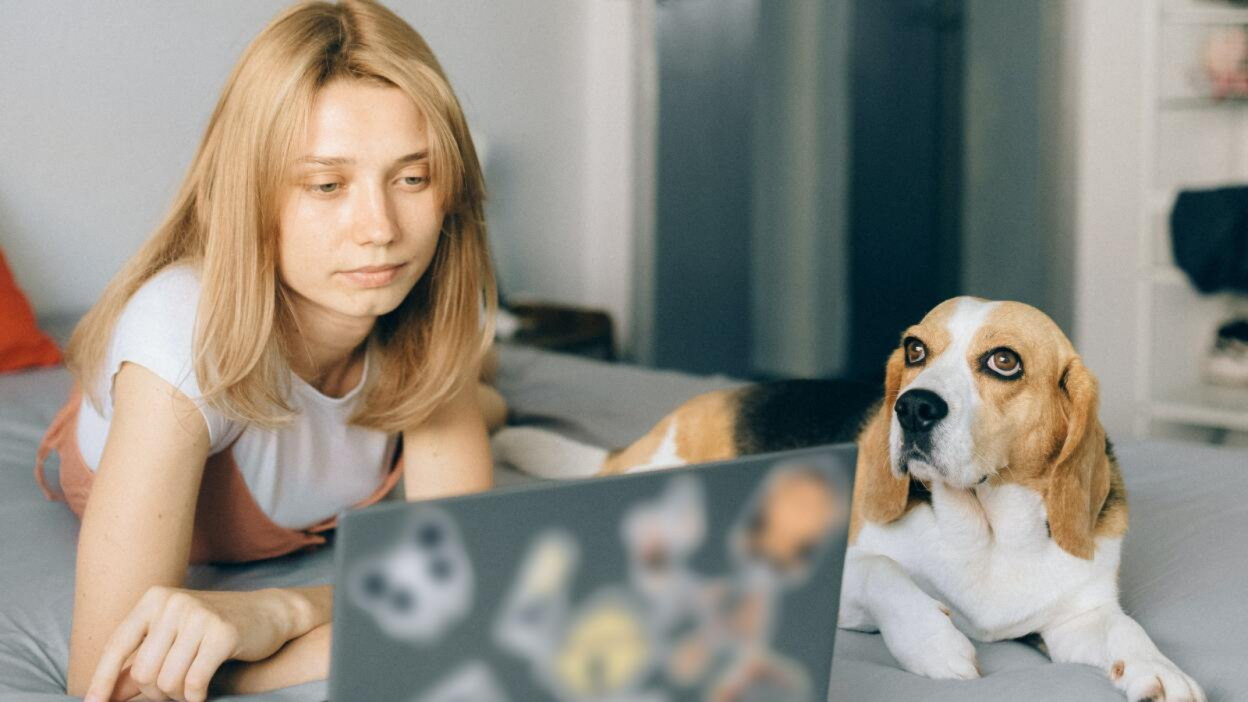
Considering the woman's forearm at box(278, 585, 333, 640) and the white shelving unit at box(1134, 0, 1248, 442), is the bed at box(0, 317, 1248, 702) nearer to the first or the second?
the woman's forearm at box(278, 585, 333, 640)

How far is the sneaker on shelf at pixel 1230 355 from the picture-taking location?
363 centimetres

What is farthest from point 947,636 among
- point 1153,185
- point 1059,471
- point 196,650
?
point 1153,185

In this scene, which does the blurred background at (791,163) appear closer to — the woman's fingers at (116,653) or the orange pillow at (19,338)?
the orange pillow at (19,338)

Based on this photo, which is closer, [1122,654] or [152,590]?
[152,590]

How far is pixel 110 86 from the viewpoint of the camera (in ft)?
11.1

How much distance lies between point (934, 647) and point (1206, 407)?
277cm

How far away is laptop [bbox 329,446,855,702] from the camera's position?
0.66m

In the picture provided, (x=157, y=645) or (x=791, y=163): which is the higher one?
(x=791, y=163)

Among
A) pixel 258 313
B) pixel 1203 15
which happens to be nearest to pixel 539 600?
pixel 258 313

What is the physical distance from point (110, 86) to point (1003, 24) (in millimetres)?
3046

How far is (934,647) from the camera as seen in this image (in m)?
1.25

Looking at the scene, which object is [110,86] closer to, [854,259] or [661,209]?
[661,209]

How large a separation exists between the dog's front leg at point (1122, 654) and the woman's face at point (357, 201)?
0.89 m

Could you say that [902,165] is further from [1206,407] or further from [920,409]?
[920,409]
